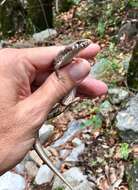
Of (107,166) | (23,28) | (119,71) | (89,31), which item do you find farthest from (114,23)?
(107,166)

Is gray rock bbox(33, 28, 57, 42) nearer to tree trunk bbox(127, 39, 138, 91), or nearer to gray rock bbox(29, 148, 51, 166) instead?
tree trunk bbox(127, 39, 138, 91)

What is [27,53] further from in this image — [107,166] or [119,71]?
[119,71]

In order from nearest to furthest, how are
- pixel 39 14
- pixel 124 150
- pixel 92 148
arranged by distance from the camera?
pixel 124 150 < pixel 92 148 < pixel 39 14

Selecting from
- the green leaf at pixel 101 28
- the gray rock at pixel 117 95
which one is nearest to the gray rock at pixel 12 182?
the gray rock at pixel 117 95

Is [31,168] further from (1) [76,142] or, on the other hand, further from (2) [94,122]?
(2) [94,122]

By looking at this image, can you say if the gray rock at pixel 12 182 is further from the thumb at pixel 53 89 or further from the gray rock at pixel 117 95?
the thumb at pixel 53 89

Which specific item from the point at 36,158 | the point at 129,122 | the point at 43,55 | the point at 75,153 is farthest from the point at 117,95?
the point at 43,55
